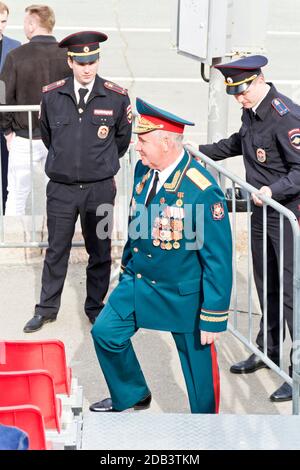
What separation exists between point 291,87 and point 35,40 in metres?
6.62

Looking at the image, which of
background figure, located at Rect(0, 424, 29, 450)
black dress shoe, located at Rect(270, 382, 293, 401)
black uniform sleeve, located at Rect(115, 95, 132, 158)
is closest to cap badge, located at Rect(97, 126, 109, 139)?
black uniform sleeve, located at Rect(115, 95, 132, 158)

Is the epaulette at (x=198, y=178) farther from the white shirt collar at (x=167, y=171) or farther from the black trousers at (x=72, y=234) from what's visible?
the black trousers at (x=72, y=234)

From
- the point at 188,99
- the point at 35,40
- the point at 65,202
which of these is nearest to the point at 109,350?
the point at 65,202

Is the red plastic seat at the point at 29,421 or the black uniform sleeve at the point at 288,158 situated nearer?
the red plastic seat at the point at 29,421

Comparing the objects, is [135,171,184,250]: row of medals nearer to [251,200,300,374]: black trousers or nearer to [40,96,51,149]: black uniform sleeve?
[251,200,300,374]: black trousers

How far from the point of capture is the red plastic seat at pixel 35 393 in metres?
4.48

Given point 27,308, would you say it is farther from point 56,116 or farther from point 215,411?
point 215,411

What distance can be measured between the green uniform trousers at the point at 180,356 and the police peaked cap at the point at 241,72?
147 centimetres

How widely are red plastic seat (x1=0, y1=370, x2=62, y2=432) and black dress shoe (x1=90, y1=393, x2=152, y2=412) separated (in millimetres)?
1424

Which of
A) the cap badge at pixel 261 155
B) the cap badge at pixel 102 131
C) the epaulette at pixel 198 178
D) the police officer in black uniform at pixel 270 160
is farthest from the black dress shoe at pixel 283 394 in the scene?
the cap badge at pixel 102 131

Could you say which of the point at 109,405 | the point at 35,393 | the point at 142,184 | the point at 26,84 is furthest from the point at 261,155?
the point at 26,84

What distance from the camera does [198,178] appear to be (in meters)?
5.35

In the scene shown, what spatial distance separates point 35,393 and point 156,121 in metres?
1.51
